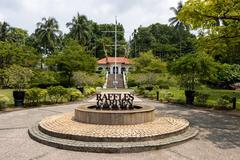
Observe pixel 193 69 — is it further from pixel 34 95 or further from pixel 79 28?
pixel 79 28

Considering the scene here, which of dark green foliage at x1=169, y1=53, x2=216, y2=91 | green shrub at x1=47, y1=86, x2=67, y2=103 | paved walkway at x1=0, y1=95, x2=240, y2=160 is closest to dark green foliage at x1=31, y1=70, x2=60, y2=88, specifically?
green shrub at x1=47, y1=86, x2=67, y2=103

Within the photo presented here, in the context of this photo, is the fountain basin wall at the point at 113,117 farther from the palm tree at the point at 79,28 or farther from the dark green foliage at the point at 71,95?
the palm tree at the point at 79,28

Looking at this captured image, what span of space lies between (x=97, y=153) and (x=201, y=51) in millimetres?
11635

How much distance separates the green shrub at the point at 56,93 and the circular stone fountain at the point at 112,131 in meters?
6.84

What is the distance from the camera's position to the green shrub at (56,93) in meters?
16.9

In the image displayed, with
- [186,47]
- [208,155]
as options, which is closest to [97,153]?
[208,155]

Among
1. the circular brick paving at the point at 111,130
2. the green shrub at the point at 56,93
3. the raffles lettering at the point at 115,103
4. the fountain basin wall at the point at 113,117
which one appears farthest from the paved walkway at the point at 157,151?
the green shrub at the point at 56,93

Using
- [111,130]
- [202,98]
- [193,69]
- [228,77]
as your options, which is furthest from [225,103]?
[228,77]

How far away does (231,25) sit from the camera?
13.5m

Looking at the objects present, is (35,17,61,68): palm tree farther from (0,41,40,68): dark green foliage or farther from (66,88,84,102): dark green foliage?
(66,88,84,102): dark green foliage

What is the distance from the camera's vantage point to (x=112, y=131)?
7.97 meters

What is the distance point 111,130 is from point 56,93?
977 cm

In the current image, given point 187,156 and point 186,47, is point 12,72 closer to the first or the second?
point 187,156

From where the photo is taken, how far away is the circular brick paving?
7.36 metres
